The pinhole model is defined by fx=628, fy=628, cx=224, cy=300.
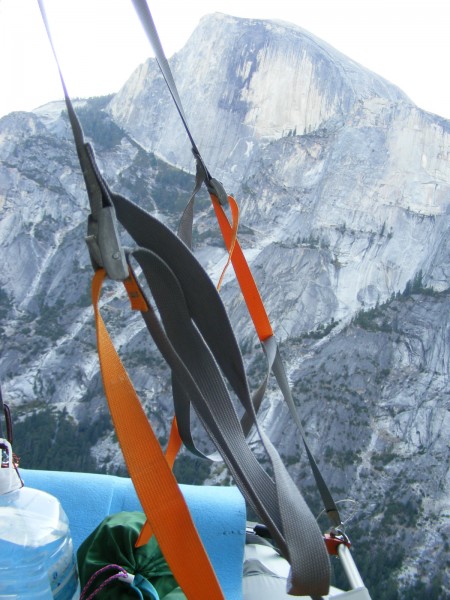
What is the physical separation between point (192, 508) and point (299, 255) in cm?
5045

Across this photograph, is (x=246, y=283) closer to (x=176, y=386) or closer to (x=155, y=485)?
(x=176, y=386)

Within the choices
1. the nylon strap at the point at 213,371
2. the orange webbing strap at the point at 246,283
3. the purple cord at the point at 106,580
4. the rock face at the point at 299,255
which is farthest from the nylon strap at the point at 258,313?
the rock face at the point at 299,255

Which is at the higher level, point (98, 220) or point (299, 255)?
point (98, 220)

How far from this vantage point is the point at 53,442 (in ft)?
128

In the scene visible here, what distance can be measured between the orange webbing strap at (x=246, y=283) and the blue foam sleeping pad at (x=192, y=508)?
41cm

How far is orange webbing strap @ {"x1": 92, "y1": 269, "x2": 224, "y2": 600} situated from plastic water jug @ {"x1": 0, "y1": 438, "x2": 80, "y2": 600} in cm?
23

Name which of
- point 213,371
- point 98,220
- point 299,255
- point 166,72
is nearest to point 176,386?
point 213,371

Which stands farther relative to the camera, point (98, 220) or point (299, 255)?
point (299, 255)

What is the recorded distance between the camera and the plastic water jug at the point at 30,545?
0.73 m

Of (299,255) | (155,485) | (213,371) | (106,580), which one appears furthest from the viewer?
(299,255)

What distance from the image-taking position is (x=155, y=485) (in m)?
0.58

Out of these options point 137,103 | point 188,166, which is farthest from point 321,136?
point 137,103

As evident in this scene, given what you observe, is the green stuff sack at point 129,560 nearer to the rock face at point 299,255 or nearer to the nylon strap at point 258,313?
the nylon strap at point 258,313

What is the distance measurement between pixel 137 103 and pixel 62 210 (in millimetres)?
15095
